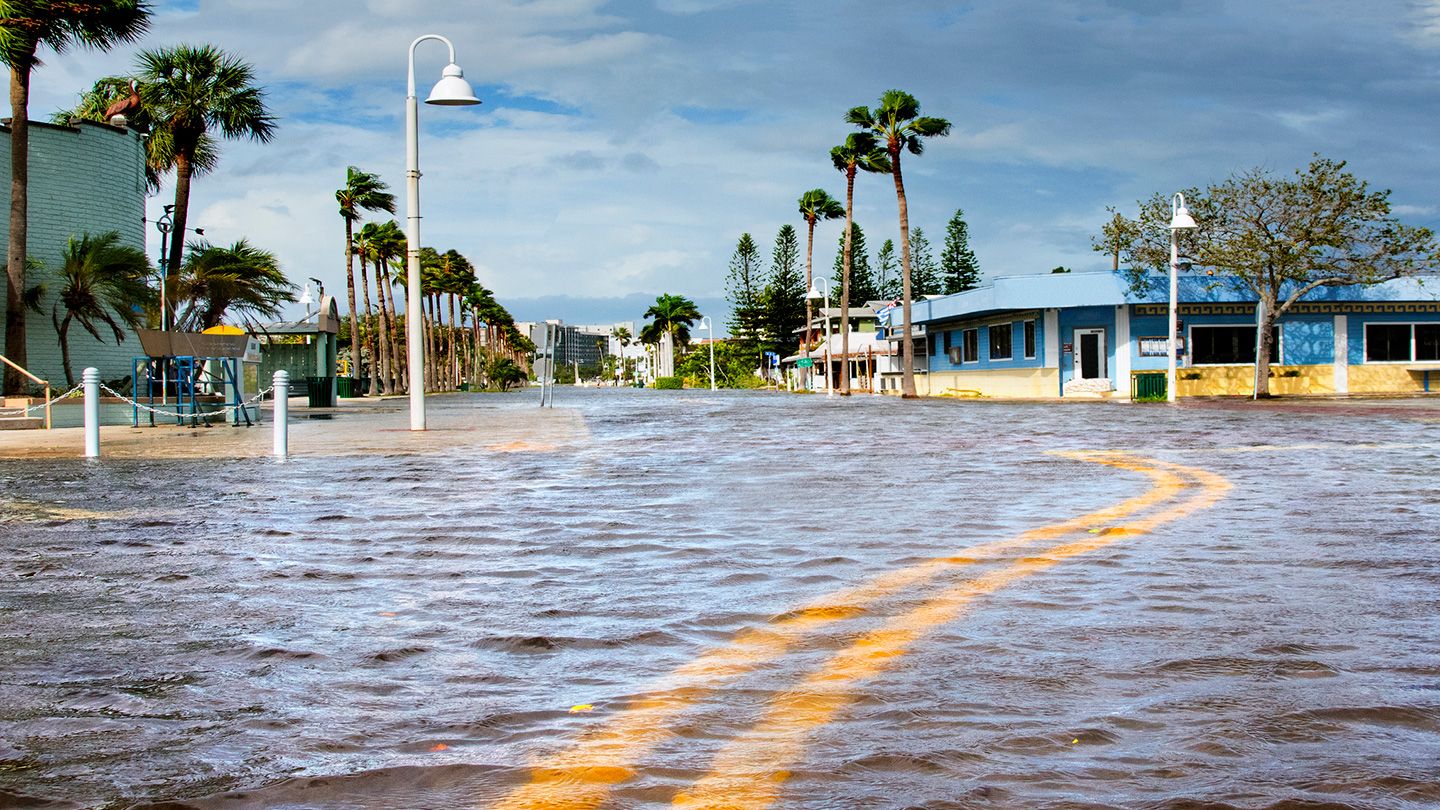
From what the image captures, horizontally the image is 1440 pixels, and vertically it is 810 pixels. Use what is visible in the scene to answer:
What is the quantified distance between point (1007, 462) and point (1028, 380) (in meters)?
39.1

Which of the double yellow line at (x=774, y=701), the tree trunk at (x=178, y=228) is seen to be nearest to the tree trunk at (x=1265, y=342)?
the tree trunk at (x=178, y=228)

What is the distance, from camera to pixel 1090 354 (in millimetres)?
52344

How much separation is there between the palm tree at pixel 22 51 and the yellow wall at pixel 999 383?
35.0m

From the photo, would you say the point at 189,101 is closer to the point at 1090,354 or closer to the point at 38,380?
the point at 38,380

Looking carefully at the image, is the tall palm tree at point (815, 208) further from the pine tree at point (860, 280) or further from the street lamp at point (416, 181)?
the street lamp at point (416, 181)

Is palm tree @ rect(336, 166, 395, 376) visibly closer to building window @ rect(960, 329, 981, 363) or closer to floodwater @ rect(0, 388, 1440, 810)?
building window @ rect(960, 329, 981, 363)

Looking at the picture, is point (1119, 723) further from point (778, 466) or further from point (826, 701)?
point (778, 466)

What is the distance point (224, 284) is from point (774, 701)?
3521cm

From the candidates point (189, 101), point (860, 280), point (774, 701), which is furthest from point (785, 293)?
point (774, 701)

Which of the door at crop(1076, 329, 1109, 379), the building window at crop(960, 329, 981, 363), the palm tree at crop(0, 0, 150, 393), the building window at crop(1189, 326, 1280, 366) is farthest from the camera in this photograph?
the building window at crop(960, 329, 981, 363)

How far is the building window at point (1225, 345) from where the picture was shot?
51.7 metres

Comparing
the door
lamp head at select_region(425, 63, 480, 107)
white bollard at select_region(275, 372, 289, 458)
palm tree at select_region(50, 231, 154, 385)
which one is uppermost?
lamp head at select_region(425, 63, 480, 107)

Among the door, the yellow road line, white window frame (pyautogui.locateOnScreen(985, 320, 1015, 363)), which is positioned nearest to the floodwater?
the yellow road line

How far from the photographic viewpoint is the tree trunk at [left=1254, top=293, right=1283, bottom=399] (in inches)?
1795
